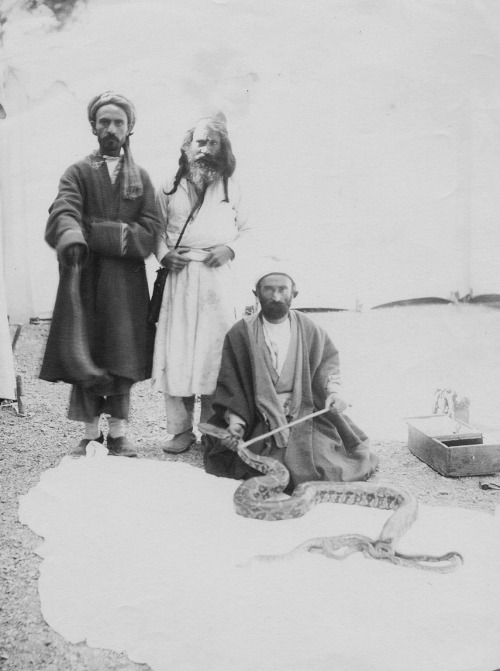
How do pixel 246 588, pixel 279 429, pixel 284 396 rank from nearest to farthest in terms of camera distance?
pixel 246 588
pixel 279 429
pixel 284 396

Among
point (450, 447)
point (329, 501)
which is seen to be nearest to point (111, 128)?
point (329, 501)

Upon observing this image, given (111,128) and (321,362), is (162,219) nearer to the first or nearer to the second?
(111,128)

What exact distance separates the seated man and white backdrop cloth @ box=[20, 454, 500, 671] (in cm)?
26

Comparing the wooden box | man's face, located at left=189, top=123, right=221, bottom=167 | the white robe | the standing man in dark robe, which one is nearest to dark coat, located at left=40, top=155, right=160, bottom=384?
the standing man in dark robe

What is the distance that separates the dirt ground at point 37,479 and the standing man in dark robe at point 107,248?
302 mm

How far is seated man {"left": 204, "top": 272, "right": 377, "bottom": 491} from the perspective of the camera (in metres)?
2.70

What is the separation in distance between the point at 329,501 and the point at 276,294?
925 mm

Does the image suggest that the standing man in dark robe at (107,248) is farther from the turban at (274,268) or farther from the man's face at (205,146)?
the turban at (274,268)

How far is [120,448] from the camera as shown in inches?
120

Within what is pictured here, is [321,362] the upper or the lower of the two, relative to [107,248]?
lower

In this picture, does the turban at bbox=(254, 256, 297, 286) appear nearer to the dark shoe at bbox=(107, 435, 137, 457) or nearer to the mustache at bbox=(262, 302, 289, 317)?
the mustache at bbox=(262, 302, 289, 317)

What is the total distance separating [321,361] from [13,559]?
151 cm

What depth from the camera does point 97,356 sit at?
2912 millimetres

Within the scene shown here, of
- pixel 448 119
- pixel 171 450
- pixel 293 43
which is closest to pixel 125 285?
pixel 171 450
